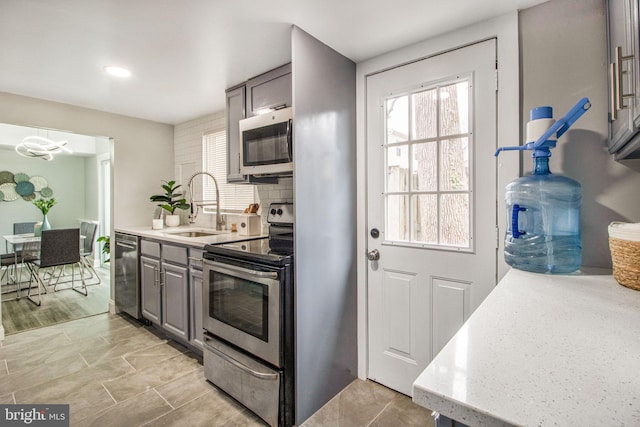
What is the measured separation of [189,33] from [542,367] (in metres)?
2.21

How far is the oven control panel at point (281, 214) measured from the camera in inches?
91.7

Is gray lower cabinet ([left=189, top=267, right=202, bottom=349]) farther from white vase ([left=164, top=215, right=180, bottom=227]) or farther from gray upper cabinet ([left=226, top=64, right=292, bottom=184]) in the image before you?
white vase ([left=164, top=215, right=180, bottom=227])

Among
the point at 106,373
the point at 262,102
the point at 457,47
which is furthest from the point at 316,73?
the point at 106,373

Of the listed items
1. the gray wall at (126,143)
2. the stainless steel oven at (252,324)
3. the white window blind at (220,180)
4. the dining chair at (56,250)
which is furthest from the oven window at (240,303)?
the dining chair at (56,250)

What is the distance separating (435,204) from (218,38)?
5.46 feet

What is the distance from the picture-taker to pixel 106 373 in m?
2.26

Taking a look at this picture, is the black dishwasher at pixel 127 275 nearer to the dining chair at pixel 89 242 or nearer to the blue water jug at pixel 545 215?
the dining chair at pixel 89 242

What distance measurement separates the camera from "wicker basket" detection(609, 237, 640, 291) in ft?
3.29

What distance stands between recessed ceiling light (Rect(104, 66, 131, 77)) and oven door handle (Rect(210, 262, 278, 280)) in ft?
5.31

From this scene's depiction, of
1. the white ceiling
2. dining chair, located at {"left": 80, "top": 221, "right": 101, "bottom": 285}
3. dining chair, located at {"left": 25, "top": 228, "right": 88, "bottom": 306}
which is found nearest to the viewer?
the white ceiling

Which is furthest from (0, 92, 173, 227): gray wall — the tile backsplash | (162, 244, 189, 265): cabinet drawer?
(162, 244, 189, 265): cabinet drawer

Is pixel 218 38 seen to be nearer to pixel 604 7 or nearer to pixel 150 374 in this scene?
pixel 604 7

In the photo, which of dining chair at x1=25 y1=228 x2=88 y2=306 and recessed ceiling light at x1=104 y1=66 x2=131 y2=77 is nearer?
recessed ceiling light at x1=104 y1=66 x2=131 y2=77

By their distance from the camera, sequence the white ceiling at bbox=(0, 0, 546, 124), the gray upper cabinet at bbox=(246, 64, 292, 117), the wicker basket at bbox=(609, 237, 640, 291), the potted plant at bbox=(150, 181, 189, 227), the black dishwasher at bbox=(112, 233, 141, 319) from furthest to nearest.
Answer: the potted plant at bbox=(150, 181, 189, 227) → the black dishwasher at bbox=(112, 233, 141, 319) → the gray upper cabinet at bbox=(246, 64, 292, 117) → the white ceiling at bbox=(0, 0, 546, 124) → the wicker basket at bbox=(609, 237, 640, 291)
